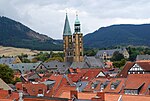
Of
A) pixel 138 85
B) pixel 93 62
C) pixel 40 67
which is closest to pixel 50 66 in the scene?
pixel 40 67

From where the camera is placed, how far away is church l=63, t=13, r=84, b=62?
6491 inches

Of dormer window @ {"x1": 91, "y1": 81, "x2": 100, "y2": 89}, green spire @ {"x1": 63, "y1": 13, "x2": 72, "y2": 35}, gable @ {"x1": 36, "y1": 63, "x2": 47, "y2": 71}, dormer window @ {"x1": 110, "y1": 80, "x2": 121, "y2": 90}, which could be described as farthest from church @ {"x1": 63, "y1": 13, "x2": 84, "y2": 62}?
dormer window @ {"x1": 110, "y1": 80, "x2": 121, "y2": 90}

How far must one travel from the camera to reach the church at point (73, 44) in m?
165

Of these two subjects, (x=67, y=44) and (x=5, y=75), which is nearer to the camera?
(x=5, y=75)

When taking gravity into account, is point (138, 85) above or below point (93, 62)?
above

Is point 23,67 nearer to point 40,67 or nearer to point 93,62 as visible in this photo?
point 40,67

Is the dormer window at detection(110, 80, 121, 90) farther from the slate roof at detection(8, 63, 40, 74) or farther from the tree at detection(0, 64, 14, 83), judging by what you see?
the slate roof at detection(8, 63, 40, 74)

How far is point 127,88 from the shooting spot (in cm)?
6044

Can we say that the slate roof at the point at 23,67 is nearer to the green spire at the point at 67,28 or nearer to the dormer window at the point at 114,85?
the green spire at the point at 67,28

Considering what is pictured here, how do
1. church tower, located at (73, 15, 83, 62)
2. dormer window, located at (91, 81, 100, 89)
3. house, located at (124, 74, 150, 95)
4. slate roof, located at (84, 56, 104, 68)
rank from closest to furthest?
house, located at (124, 74, 150, 95) < dormer window, located at (91, 81, 100, 89) < slate roof, located at (84, 56, 104, 68) < church tower, located at (73, 15, 83, 62)

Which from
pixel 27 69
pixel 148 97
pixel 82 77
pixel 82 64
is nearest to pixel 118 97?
pixel 148 97

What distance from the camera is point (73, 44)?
549 ft

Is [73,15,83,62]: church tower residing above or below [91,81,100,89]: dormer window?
above

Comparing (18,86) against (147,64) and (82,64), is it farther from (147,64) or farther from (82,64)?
(82,64)
